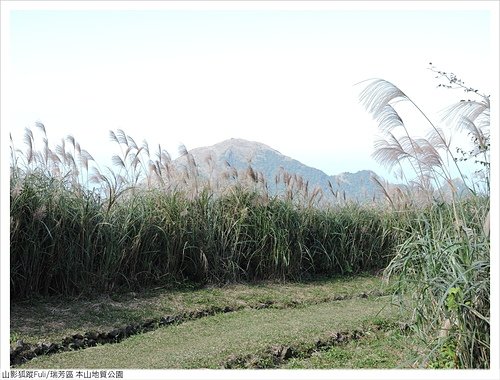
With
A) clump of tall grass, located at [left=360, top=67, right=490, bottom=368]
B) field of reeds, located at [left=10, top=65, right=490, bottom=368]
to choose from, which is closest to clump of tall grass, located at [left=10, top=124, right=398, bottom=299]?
field of reeds, located at [left=10, top=65, right=490, bottom=368]

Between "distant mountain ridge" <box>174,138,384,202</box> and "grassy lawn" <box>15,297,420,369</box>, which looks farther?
"distant mountain ridge" <box>174,138,384,202</box>

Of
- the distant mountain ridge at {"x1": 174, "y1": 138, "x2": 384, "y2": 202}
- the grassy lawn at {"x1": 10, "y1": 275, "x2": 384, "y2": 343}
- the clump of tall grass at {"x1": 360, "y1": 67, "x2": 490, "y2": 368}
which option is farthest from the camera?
the distant mountain ridge at {"x1": 174, "y1": 138, "x2": 384, "y2": 202}

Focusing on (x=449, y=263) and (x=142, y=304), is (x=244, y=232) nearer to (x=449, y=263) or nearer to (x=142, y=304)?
(x=142, y=304)

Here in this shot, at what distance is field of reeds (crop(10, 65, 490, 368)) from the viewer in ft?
11.9

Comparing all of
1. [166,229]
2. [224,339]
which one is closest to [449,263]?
[224,339]

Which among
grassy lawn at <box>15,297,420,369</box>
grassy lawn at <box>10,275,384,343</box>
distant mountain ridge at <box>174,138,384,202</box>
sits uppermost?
distant mountain ridge at <box>174,138,384,202</box>

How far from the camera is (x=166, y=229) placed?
6.71 metres

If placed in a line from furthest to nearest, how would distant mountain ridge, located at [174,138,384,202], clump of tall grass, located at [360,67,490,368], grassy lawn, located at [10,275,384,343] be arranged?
distant mountain ridge, located at [174,138,384,202] → grassy lawn, located at [10,275,384,343] → clump of tall grass, located at [360,67,490,368]

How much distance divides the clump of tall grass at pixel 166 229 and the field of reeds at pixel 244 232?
0.04ft

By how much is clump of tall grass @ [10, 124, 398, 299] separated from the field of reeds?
0.04 feet

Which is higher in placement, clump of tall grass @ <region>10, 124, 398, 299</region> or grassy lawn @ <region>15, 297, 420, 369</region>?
clump of tall grass @ <region>10, 124, 398, 299</region>

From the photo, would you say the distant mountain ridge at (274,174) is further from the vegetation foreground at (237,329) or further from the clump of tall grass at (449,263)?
the clump of tall grass at (449,263)

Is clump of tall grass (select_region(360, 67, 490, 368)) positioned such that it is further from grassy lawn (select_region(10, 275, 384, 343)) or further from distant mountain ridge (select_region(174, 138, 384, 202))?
distant mountain ridge (select_region(174, 138, 384, 202))

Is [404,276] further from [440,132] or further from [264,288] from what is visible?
[264,288]
